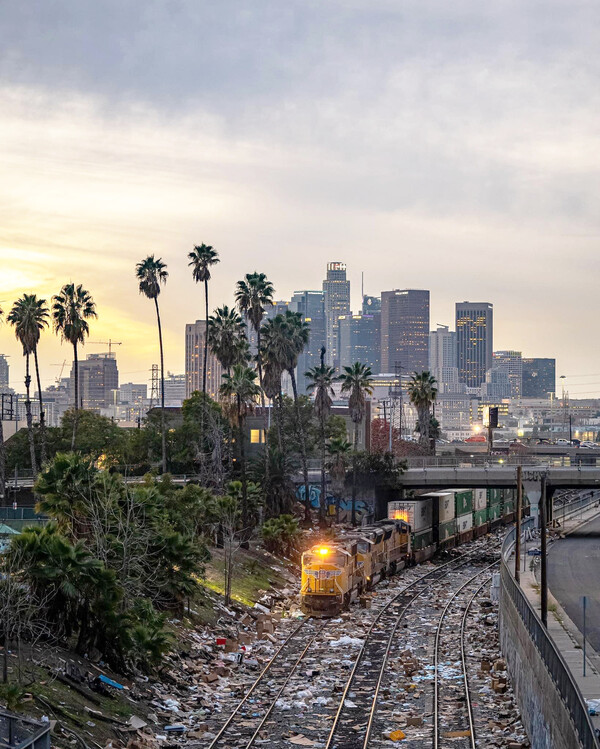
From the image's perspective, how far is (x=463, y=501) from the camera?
7925 centimetres

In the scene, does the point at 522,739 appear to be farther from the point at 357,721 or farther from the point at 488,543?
the point at 488,543

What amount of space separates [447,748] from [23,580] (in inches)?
542

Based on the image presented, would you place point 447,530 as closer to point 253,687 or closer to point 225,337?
point 225,337

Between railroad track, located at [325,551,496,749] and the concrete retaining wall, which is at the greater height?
the concrete retaining wall

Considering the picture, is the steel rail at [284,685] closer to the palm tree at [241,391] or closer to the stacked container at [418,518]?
the stacked container at [418,518]

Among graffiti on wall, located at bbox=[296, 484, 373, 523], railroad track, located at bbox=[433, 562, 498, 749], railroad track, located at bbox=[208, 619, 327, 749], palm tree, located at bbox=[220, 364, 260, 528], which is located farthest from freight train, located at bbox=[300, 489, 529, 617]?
palm tree, located at bbox=[220, 364, 260, 528]

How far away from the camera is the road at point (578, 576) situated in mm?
43147

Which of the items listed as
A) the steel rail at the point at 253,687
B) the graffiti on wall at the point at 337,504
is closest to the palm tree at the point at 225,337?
the graffiti on wall at the point at 337,504

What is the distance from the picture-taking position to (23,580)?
30141 mm

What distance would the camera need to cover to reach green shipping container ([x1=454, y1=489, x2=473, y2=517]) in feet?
251

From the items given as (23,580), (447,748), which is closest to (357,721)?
(447,748)

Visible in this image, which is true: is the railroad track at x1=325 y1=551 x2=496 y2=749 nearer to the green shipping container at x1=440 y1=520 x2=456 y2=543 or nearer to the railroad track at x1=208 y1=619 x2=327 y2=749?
the railroad track at x1=208 y1=619 x2=327 y2=749

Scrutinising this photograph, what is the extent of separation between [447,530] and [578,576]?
1731 cm

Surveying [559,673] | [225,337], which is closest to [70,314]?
[225,337]
